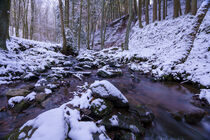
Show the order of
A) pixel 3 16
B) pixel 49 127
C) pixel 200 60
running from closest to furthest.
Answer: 1. pixel 49 127
2. pixel 200 60
3. pixel 3 16

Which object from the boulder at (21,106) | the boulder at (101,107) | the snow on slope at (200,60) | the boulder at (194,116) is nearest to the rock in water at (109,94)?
the boulder at (101,107)

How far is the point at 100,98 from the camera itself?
2596 mm

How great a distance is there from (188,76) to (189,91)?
816mm

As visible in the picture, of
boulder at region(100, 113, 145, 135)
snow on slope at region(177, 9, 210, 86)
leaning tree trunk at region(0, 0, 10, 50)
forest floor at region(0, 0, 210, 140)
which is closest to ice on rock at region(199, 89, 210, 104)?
forest floor at region(0, 0, 210, 140)

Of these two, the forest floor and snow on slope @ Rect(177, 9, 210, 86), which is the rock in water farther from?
snow on slope @ Rect(177, 9, 210, 86)

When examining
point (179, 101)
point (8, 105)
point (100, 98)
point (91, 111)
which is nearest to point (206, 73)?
point (179, 101)

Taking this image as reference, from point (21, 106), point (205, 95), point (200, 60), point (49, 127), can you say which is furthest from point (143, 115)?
point (200, 60)

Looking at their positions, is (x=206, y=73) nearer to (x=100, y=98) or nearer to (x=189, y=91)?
(x=189, y=91)

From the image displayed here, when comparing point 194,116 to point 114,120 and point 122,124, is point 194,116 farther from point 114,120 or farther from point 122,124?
point 114,120

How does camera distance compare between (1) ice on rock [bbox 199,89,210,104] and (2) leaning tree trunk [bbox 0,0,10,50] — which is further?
(2) leaning tree trunk [bbox 0,0,10,50]

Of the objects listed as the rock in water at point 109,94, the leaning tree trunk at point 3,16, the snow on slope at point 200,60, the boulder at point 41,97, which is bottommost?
the boulder at point 41,97

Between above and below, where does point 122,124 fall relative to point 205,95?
below

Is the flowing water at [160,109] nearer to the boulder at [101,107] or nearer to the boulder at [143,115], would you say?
the boulder at [143,115]

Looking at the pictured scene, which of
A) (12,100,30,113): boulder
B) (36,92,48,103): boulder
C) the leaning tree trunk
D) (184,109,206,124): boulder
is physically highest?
the leaning tree trunk
